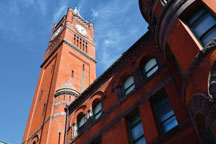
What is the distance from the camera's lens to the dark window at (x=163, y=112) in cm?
1127

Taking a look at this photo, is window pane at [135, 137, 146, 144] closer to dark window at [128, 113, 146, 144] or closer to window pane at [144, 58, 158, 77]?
dark window at [128, 113, 146, 144]

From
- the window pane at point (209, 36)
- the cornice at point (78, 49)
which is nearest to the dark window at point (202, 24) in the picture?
the window pane at point (209, 36)

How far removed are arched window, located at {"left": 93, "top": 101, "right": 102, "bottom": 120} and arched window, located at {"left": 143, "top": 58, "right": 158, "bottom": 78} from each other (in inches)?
175

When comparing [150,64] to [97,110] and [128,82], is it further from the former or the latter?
[97,110]

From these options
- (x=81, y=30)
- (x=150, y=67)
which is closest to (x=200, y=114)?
(x=150, y=67)

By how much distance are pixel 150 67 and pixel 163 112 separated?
11.9 ft

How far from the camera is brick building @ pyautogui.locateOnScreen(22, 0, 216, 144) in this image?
8.52m

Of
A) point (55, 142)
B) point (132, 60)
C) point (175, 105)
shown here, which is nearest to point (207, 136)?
point (175, 105)

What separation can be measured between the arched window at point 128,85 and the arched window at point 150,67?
1.19 metres

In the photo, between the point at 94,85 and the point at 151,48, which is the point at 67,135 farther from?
the point at 151,48

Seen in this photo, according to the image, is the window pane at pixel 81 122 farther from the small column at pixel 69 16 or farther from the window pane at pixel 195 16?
the small column at pixel 69 16

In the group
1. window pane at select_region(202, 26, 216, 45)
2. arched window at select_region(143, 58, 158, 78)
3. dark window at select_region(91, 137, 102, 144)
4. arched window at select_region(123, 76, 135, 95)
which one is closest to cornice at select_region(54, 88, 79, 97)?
arched window at select_region(123, 76, 135, 95)

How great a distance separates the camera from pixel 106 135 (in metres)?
14.3

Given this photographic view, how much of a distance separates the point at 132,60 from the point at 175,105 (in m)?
5.92
